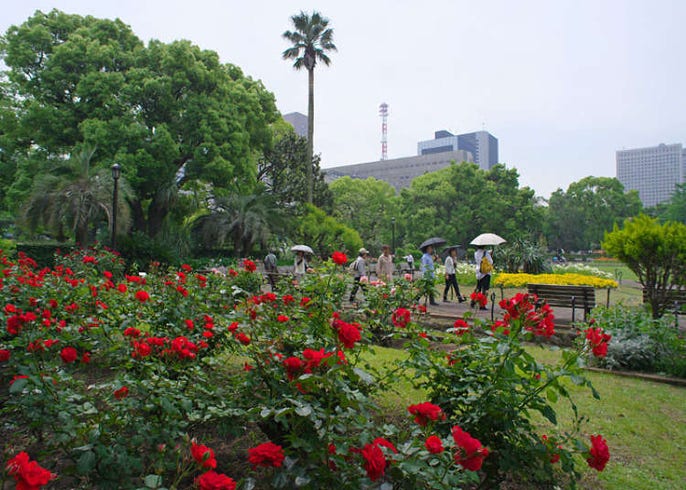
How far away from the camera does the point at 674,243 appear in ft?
18.7

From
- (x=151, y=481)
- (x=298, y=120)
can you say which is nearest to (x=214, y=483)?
(x=151, y=481)

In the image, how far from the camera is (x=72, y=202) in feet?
47.3

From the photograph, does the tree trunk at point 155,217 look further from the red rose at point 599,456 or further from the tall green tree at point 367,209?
the red rose at point 599,456

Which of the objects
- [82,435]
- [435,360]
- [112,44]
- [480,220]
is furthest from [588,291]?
[480,220]

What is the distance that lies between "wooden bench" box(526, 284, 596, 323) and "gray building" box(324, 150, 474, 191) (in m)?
97.6

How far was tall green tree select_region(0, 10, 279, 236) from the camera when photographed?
60.8 feet

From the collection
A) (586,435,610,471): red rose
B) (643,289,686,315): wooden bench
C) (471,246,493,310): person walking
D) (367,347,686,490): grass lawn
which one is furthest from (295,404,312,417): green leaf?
(471,246,493,310): person walking

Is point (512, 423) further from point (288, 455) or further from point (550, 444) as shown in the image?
point (288, 455)

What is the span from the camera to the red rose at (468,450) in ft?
4.61

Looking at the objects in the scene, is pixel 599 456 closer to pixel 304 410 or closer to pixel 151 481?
pixel 304 410

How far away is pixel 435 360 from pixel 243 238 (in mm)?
21179

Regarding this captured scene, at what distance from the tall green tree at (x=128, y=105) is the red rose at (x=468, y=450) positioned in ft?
63.8

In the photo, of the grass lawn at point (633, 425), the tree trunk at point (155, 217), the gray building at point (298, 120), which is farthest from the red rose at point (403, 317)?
the gray building at point (298, 120)

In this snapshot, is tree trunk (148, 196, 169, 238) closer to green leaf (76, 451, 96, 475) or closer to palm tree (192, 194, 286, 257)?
palm tree (192, 194, 286, 257)
